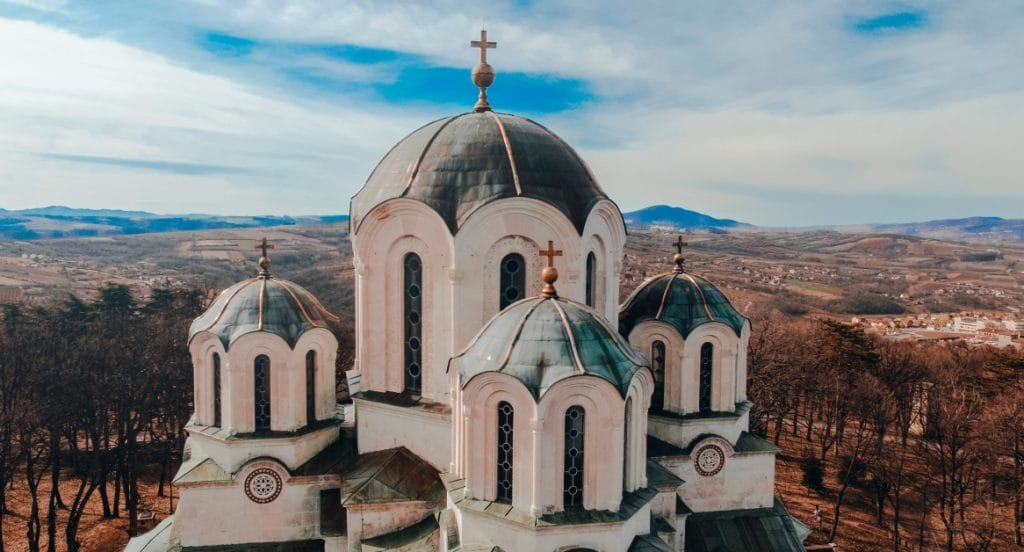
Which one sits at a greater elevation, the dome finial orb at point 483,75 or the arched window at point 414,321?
the dome finial orb at point 483,75

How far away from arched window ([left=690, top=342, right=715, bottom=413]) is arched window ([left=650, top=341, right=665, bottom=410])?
1.00m

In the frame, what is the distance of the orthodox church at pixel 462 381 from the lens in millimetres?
11164

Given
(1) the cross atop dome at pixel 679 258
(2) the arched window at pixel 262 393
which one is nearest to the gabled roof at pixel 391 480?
(2) the arched window at pixel 262 393

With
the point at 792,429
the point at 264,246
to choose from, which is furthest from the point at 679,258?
the point at 792,429

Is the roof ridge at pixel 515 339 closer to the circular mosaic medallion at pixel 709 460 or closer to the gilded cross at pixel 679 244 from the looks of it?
the circular mosaic medallion at pixel 709 460

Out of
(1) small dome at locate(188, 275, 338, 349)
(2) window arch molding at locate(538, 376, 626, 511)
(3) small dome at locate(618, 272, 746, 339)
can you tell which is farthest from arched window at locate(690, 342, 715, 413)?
(1) small dome at locate(188, 275, 338, 349)

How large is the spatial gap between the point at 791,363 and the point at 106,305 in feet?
149

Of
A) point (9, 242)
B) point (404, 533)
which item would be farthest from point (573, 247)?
point (9, 242)

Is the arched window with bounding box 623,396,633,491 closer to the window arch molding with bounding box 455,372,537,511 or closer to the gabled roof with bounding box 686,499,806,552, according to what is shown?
the window arch molding with bounding box 455,372,537,511

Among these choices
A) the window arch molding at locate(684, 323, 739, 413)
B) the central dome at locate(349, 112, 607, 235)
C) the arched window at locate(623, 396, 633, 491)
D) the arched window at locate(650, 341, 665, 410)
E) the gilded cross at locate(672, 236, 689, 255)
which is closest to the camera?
the arched window at locate(623, 396, 633, 491)

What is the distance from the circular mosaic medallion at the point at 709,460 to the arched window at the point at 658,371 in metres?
1.48

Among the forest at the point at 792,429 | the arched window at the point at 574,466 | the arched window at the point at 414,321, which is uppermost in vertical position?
the arched window at the point at 414,321

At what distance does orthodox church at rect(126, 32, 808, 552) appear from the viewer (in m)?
11.2

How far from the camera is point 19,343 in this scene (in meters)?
29.0
